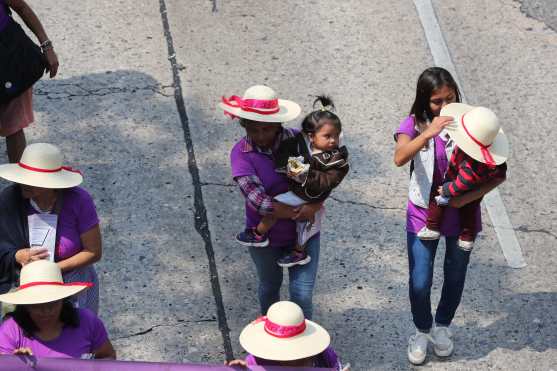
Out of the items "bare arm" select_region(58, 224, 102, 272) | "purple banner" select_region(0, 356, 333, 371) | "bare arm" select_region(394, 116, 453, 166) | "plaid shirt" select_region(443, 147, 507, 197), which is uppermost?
"bare arm" select_region(394, 116, 453, 166)

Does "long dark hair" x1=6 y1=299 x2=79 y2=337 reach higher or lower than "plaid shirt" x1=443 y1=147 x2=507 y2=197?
lower

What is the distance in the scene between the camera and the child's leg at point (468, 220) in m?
5.78

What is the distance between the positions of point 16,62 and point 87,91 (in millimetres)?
2141

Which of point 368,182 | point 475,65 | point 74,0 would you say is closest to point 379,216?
point 368,182

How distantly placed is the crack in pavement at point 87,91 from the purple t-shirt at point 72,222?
3.47m

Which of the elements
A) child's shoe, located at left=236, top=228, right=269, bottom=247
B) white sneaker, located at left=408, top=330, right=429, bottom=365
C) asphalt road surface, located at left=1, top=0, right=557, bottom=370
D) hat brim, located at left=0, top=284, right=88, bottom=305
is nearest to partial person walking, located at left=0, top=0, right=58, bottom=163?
asphalt road surface, located at left=1, top=0, right=557, bottom=370

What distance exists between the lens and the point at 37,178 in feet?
16.9

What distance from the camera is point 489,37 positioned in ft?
31.4

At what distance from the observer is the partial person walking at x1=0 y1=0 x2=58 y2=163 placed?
6527 millimetres

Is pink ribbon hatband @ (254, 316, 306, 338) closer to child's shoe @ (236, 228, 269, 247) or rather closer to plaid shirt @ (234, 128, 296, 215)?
plaid shirt @ (234, 128, 296, 215)

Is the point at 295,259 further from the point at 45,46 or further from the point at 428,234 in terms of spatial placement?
the point at 45,46

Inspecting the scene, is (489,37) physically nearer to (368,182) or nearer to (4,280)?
(368,182)

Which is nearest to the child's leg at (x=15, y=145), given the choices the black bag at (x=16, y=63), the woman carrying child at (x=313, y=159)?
the black bag at (x=16, y=63)

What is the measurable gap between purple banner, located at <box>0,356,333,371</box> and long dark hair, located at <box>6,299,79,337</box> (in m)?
0.22
